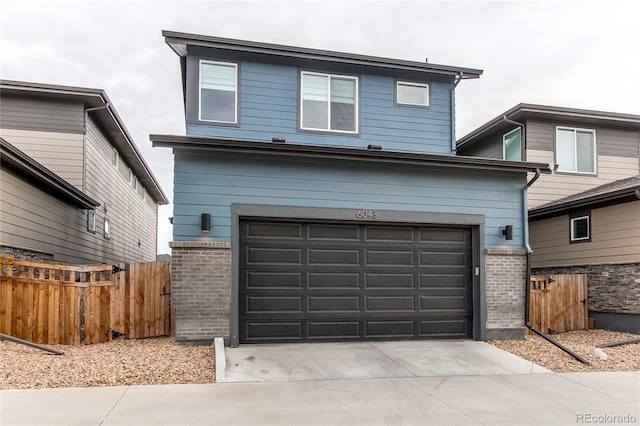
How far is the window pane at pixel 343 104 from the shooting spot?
36.9 ft

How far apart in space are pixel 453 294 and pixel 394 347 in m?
1.81

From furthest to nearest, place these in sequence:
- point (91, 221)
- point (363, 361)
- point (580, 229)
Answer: point (91, 221) → point (580, 229) → point (363, 361)

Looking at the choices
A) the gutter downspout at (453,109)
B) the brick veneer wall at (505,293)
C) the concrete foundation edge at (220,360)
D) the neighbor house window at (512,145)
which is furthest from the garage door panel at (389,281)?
the neighbor house window at (512,145)

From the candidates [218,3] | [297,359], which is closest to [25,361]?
[297,359]

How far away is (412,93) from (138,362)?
876 centimetres

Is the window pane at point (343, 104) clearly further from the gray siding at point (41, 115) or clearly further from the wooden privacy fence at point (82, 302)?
the gray siding at point (41, 115)

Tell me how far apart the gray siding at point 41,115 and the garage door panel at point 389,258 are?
344 inches

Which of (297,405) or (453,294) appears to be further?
(453,294)

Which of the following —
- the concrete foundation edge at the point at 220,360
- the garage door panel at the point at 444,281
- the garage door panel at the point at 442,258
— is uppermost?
the garage door panel at the point at 442,258

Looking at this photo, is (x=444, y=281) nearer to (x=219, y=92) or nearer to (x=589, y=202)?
(x=589, y=202)

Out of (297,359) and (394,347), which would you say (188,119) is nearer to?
(297,359)

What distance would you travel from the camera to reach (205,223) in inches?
326

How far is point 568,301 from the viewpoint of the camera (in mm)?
11484
